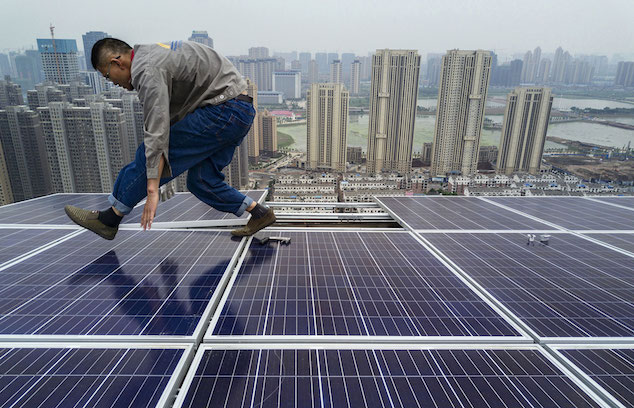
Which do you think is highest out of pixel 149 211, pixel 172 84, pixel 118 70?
pixel 118 70

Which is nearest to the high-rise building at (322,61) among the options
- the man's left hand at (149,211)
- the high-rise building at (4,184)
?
the high-rise building at (4,184)

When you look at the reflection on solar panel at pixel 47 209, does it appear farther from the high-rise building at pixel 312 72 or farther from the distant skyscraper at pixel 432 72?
the high-rise building at pixel 312 72

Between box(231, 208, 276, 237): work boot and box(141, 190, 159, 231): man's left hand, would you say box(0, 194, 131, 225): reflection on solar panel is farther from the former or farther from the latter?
box(141, 190, 159, 231): man's left hand

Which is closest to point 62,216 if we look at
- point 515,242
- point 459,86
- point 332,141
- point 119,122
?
point 515,242

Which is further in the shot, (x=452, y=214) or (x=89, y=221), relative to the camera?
(x=452, y=214)

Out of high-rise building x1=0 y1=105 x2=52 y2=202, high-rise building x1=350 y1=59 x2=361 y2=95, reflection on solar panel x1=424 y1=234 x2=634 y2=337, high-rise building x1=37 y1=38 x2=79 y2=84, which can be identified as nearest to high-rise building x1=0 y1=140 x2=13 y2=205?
high-rise building x1=0 y1=105 x2=52 y2=202

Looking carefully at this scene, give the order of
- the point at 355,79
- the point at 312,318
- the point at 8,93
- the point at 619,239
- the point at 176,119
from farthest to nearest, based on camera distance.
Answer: the point at 355,79, the point at 8,93, the point at 619,239, the point at 176,119, the point at 312,318

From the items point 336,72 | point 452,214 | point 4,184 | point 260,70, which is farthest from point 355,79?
point 452,214

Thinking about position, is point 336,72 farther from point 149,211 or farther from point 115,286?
point 115,286

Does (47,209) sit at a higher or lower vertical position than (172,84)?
lower
